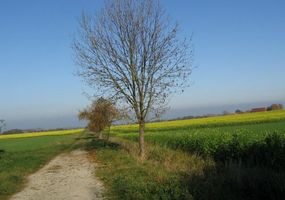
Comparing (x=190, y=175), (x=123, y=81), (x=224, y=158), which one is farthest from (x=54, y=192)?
(x=123, y=81)

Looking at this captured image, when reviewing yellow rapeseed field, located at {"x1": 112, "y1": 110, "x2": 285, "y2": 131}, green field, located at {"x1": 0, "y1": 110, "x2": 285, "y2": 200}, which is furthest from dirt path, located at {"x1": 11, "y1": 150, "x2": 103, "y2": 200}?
yellow rapeseed field, located at {"x1": 112, "y1": 110, "x2": 285, "y2": 131}

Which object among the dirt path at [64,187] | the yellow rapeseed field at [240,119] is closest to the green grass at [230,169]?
the dirt path at [64,187]

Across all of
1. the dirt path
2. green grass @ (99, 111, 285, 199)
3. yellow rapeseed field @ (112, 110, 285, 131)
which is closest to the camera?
green grass @ (99, 111, 285, 199)

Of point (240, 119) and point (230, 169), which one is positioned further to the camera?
point (240, 119)

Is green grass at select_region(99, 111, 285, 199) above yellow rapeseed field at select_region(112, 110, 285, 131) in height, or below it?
below

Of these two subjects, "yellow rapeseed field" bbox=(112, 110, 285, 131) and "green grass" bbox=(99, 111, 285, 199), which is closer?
"green grass" bbox=(99, 111, 285, 199)

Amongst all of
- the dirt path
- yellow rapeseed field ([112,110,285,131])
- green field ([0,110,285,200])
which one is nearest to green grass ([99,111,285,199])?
green field ([0,110,285,200])

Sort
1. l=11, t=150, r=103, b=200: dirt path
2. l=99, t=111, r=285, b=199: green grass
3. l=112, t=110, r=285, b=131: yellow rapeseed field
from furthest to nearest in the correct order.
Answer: l=112, t=110, r=285, b=131: yellow rapeseed field → l=11, t=150, r=103, b=200: dirt path → l=99, t=111, r=285, b=199: green grass

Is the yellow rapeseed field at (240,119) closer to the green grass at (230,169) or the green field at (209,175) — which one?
the green grass at (230,169)

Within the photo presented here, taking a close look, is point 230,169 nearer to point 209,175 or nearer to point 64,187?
point 209,175

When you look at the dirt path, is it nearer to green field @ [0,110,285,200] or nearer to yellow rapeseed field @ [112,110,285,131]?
green field @ [0,110,285,200]

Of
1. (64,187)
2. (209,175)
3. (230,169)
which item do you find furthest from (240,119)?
(209,175)

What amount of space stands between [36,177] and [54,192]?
5400 millimetres

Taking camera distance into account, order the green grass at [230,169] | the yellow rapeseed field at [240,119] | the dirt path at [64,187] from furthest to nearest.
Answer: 1. the yellow rapeseed field at [240,119]
2. the dirt path at [64,187]
3. the green grass at [230,169]
